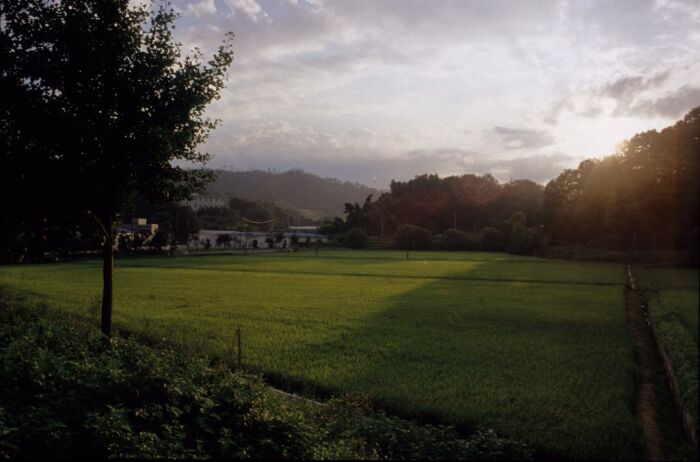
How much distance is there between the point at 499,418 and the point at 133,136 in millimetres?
8609

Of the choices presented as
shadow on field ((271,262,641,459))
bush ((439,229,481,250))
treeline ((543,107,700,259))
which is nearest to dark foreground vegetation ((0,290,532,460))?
shadow on field ((271,262,641,459))

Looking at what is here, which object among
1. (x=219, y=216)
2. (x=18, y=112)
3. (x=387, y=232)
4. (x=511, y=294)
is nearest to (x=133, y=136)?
(x=18, y=112)

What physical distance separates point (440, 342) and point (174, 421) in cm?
1020

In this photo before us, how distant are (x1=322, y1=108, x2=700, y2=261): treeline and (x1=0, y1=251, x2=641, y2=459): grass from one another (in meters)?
4.12

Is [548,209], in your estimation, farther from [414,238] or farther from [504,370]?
[504,370]

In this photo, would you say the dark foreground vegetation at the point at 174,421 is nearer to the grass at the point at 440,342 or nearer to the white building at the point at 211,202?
the grass at the point at 440,342

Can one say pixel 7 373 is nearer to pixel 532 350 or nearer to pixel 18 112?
pixel 18 112

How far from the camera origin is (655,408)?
9297 millimetres

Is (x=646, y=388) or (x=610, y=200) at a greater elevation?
(x=610, y=200)

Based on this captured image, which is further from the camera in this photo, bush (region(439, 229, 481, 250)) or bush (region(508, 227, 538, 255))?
bush (region(439, 229, 481, 250))

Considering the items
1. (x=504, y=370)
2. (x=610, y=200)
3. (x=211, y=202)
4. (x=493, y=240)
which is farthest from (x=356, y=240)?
(x=211, y=202)

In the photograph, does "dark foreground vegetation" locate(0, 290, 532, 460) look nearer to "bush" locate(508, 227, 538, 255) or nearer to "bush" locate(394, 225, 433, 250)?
"bush" locate(508, 227, 538, 255)

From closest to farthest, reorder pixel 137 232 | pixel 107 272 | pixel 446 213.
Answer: pixel 107 272 → pixel 137 232 → pixel 446 213

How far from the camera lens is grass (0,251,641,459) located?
28.3ft
